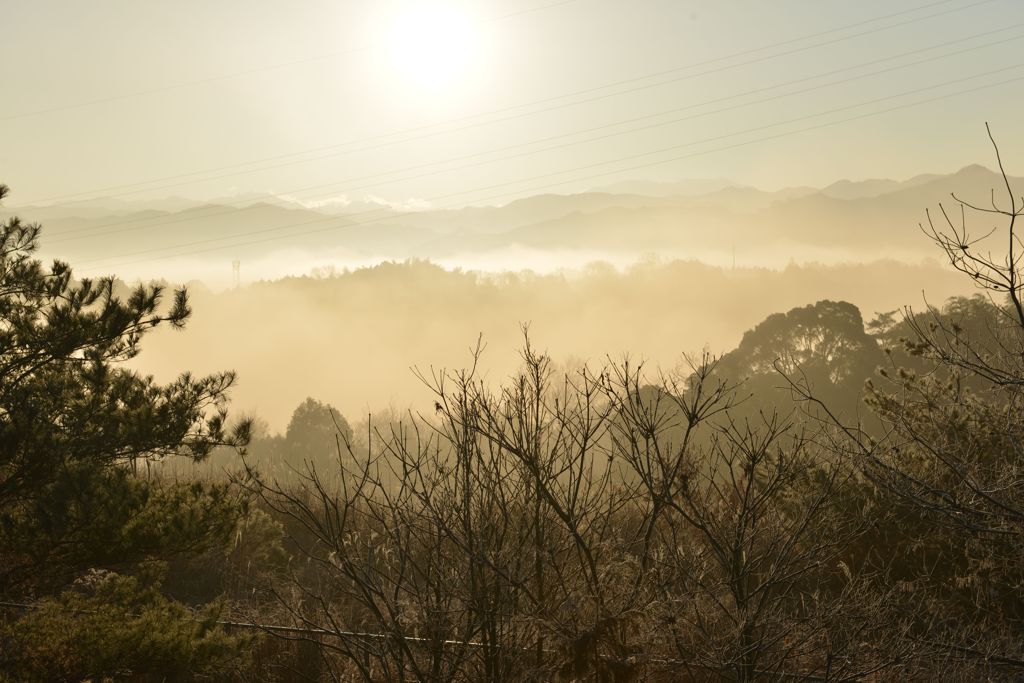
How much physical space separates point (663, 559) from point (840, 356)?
33502 millimetres

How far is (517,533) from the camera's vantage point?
7.30 metres

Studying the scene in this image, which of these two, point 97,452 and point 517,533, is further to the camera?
point 97,452

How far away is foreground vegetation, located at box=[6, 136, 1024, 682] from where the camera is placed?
21.4 feet

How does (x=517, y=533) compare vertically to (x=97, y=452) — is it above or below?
below

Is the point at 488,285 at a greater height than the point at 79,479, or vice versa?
the point at 488,285

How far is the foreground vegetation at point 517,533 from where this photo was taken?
6.51 meters

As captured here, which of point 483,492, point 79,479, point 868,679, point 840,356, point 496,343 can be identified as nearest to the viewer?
point 483,492

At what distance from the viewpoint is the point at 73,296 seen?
36.9 ft

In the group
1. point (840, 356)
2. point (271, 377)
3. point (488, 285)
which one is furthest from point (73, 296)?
point (488, 285)

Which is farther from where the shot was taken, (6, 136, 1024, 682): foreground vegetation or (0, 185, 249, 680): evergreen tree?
(0, 185, 249, 680): evergreen tree

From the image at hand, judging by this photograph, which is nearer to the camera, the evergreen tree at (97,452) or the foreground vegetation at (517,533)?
the foreground vegetation at (517,533)

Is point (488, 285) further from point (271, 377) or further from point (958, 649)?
point (958, 649)

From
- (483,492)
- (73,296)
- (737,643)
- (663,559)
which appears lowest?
(737,643)

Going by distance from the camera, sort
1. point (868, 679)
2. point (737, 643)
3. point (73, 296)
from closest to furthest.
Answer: point (737, 643) < point (868, 679) < point (73, 296)
